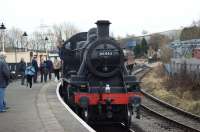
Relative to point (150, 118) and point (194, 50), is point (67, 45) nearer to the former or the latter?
point (150, 118)

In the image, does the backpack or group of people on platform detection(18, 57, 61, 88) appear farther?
group of people on platform detection(18, 57, 61, 88)

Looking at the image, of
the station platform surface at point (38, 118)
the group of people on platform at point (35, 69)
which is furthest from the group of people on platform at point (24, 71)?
the station platform surface at point (38, 118)

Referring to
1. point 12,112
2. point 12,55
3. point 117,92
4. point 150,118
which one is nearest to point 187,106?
point 150,118

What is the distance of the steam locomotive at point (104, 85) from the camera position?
14805mm

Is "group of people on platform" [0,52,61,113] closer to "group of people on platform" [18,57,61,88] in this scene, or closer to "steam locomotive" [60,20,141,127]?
"group of people on platform" [18,57,61,88]

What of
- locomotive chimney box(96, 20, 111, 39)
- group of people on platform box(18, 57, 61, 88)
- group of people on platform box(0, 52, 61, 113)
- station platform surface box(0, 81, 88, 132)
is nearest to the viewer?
station platform surface box(0, 81, 88, 132)

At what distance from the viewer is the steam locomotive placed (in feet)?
48.6

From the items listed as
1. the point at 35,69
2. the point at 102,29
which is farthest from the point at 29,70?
the point at 102,29

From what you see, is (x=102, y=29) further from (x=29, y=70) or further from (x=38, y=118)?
(x=29, y=70)

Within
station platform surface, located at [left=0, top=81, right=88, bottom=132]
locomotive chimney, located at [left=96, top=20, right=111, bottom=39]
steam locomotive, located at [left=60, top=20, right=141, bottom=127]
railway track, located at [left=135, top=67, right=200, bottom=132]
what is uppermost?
locomotive chimney, located at [left=96, top=20, right=111, bottom=39]

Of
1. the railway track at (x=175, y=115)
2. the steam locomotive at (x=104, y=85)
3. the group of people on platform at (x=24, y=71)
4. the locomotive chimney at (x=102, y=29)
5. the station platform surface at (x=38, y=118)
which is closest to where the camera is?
the station platform surface at (x=38, y=118)

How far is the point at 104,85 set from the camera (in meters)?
15.4

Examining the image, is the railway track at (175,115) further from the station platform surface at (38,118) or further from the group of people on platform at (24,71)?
the group of people on platform at (24,71)

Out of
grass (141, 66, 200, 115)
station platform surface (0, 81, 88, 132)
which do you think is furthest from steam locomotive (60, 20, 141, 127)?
grass (141, 66, 200, 115)
